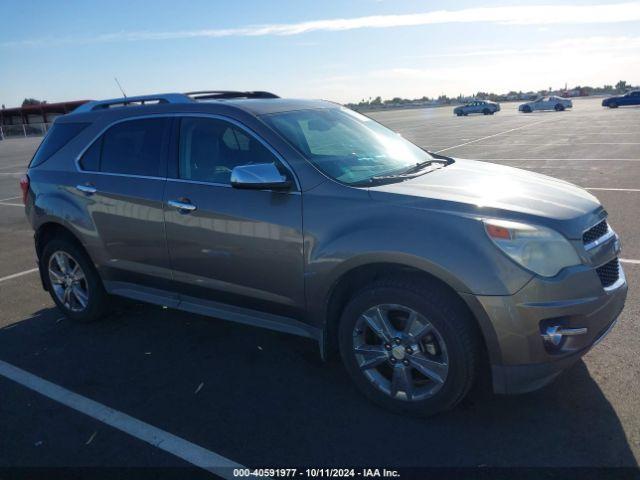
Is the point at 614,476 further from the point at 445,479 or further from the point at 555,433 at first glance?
the point at 445,479

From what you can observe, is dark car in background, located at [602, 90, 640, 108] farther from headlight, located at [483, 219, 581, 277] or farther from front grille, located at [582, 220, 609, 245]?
headlight, located at [483, 219, 581, 277]

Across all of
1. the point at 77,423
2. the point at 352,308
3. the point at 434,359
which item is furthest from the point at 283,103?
the point at 77,423

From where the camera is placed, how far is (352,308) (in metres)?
3.30

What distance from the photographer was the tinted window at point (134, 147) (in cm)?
422

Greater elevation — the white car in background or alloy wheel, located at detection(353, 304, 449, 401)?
alloy wheel, located at detection(353, 304, 449, 401)

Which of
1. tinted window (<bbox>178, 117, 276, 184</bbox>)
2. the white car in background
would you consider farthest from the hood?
the white car in background

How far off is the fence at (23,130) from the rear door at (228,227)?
51575 mm

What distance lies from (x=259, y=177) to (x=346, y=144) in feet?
3.23

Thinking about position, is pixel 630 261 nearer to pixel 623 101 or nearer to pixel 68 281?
pixel 68 281

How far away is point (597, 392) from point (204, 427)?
238 cm

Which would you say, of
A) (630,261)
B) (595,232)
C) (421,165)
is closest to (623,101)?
(630,261)

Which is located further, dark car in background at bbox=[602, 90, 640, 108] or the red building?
the red building

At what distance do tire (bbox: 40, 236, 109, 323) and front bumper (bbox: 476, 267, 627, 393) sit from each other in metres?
3.40

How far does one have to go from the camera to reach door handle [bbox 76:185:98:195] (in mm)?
4496
